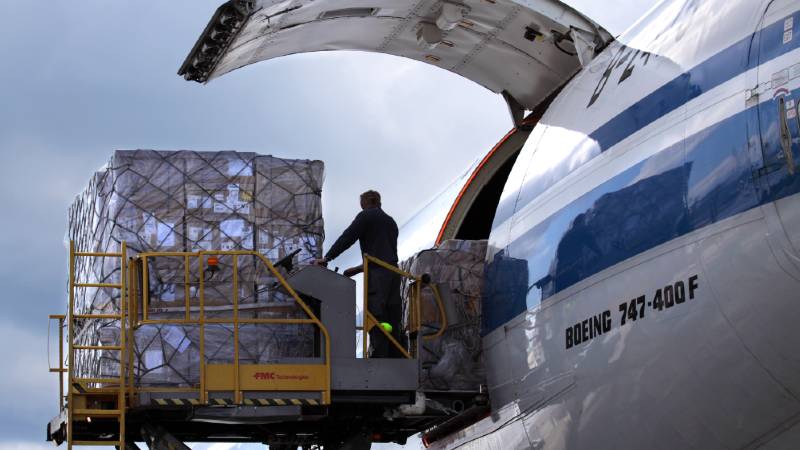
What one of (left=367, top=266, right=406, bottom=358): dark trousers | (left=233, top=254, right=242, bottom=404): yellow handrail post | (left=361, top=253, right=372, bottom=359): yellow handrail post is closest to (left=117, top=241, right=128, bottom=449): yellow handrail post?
(left=233, top=254, right=242, bottom=404): yellow handrail post

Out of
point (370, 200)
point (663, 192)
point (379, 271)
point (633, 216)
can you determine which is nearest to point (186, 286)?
point (379, 271)

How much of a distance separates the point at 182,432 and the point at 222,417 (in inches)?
78.5

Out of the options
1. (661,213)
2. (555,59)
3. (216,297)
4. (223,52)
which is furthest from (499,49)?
(661,213)

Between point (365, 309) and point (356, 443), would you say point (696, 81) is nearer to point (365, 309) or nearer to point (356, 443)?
point (365, 309)

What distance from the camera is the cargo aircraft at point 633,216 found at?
312 inches

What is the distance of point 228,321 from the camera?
11.0 metres

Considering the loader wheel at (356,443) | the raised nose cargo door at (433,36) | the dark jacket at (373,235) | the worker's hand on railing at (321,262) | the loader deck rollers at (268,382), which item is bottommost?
the loader wheel at (356,443)

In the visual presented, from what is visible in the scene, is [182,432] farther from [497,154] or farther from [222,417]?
[497,154]

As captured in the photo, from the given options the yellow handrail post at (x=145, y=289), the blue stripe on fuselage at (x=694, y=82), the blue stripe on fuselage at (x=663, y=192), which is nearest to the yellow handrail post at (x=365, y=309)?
the blue stripe on fuselage at (x=663, y=192)

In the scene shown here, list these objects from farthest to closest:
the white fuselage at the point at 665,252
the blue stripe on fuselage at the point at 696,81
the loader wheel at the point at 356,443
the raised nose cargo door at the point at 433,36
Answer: the loader wheel at the point at 356,443 → the raised nose cargo door at the point at 433,36 → the blue stripe on fuselage at the point at 696,81 → the white fuselage at the point at 665,252

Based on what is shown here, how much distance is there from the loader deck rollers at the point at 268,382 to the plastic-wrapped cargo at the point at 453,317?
14 cm

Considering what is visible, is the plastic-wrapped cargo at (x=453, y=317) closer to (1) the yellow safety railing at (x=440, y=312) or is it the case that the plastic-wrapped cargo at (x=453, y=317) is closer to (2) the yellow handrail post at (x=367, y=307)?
(1) the yellow safety railing at (x=440, y=312)

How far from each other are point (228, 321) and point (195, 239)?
1154mm

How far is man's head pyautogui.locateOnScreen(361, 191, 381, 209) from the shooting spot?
12422 millimetres
